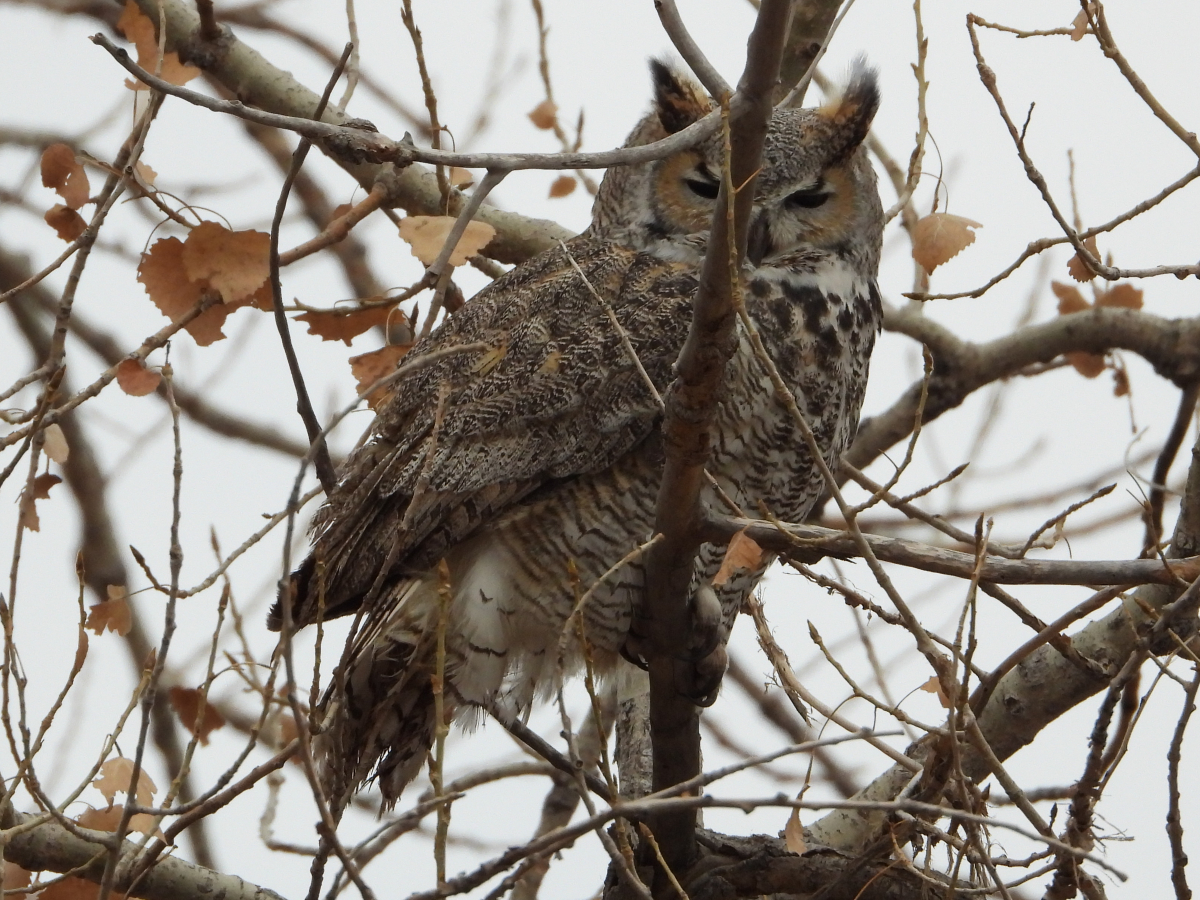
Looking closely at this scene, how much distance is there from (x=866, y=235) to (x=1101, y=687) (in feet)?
3.14

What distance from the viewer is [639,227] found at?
266cm

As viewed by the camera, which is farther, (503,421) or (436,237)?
(503,421)

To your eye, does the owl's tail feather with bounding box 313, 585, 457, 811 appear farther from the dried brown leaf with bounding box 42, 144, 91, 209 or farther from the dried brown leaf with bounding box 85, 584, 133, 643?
the dried brown leaf with bounding box 42, 144, 91, 209

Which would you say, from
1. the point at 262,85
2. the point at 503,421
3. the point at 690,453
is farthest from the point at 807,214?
the point at 262,85

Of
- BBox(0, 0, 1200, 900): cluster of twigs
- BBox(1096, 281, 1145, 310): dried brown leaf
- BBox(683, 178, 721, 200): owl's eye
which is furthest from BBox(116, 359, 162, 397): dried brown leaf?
BBox(1096, 281, 1145, 310): dried brown leaf

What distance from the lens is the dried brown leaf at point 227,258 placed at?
2.05m

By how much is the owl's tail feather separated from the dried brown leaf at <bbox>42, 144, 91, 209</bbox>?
84 cm

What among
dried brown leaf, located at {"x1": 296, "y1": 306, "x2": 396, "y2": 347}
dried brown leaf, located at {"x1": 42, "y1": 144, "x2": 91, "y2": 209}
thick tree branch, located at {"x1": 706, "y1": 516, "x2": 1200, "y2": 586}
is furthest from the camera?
dried brown leaf, located at {"x1": 296, "y1": 306, "x2": 396, "y2": 347}

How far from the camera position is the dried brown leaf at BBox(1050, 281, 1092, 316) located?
3.30 m

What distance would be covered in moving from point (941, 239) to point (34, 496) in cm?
141

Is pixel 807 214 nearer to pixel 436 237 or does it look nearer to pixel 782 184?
pixel 782 184

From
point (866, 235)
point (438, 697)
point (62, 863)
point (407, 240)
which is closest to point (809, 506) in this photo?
point (866, 235)

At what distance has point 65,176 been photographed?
214cm

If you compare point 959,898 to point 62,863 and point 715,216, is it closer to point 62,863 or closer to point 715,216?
point 715,216
